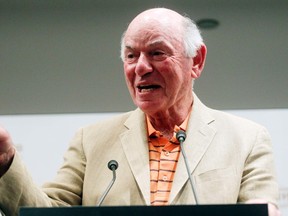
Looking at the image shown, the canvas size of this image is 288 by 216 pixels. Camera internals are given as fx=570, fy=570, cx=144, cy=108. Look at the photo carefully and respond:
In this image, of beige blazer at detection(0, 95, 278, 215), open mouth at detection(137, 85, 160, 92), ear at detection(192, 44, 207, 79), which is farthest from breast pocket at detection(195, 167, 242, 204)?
ear at detection(192, 44, 207, 79)

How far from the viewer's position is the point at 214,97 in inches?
173

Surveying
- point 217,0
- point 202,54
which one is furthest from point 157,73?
point 217,0

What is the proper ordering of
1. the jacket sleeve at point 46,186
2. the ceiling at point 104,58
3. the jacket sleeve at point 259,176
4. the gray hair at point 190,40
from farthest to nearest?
the ceiling at point 104,58
the gray hair at point 190,40
the jacket sleeve at point 259,176
the jacket sleeve at point 46,186

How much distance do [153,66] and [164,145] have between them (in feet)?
0.92

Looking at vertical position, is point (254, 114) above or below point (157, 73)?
below

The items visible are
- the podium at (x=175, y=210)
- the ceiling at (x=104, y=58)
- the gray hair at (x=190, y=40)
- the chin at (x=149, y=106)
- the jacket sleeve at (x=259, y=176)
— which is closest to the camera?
the podium at (x=175, y=210)

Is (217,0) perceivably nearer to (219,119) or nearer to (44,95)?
(44,95)

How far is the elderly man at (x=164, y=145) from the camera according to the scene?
1854 millimetres

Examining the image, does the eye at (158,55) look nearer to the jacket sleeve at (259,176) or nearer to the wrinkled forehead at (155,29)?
the wrinkled forehead at (155,29)

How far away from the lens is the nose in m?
1.97

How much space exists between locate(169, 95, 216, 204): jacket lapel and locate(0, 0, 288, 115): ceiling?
6.58 ft

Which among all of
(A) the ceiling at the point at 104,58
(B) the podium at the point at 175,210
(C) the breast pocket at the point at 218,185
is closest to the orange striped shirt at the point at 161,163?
(C) the breast pocket at the point at 218,185

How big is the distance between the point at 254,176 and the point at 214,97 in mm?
2539

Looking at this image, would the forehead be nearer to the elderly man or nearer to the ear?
the elderly man
